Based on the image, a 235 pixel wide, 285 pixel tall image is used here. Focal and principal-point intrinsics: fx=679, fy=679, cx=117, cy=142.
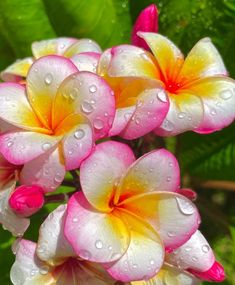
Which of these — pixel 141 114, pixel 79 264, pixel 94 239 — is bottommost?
pixel 79 264

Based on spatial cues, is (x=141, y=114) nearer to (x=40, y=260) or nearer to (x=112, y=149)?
(x=112, y=149)

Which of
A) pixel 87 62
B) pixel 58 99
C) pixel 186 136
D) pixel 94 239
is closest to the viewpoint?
pixel 94 239

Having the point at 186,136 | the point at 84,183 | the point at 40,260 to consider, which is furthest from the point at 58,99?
the point at 186,136

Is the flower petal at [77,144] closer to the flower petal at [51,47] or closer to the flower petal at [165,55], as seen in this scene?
the flower petal at [165,55]

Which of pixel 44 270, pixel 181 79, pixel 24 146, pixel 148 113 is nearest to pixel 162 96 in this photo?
pixel 148 113

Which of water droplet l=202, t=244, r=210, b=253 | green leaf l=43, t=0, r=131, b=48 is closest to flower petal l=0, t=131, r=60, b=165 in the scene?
water droplet l=202, t=244, r=210, b=253

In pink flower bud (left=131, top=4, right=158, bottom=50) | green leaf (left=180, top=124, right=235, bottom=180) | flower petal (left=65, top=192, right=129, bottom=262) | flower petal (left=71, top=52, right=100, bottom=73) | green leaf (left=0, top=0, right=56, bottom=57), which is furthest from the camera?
green leaf (left=180, top=124, right=235, bottom=180)

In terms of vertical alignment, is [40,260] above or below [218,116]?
below

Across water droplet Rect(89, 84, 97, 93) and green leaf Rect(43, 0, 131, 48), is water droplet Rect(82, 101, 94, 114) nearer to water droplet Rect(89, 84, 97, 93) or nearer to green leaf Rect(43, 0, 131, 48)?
water droplet Rect(89, 84, 97, 93)
